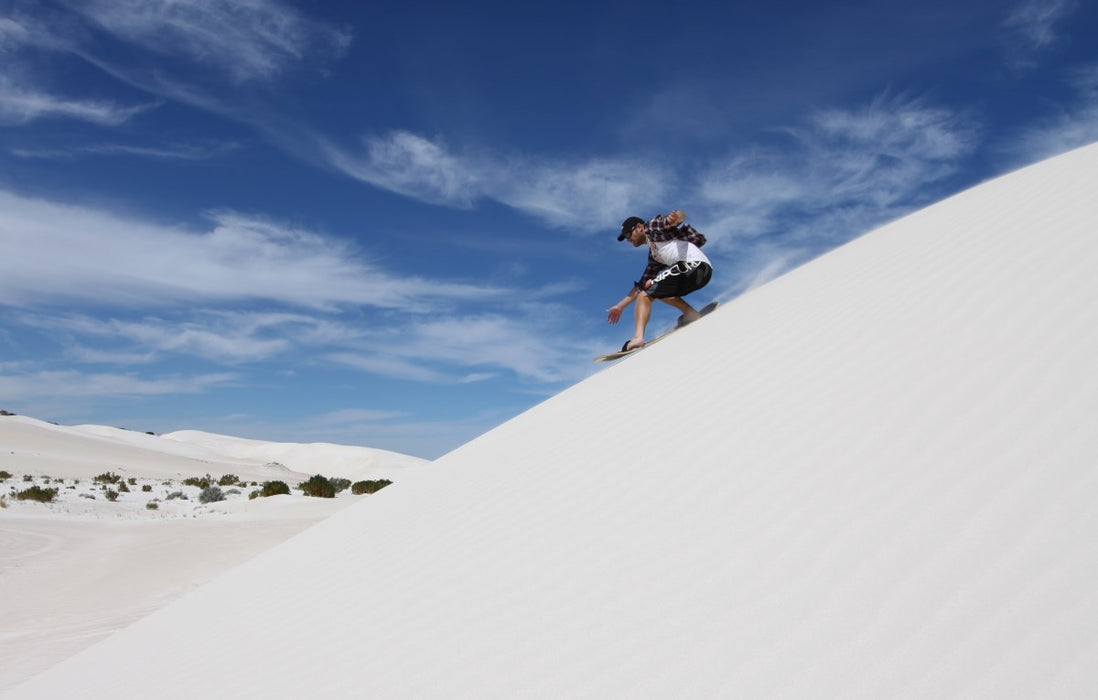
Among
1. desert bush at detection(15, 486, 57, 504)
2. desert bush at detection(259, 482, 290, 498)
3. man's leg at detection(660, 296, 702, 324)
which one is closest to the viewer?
man's leg at detection(660, 296, 702, 324)

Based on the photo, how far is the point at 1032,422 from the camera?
237 cm

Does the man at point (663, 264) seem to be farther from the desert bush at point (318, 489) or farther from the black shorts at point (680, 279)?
the desert bush at point (318, 489)

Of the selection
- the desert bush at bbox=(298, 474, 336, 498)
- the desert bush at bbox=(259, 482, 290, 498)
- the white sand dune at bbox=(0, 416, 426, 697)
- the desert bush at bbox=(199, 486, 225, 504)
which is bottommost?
the white sand dune at bbox=(0, 416, 426, 697)

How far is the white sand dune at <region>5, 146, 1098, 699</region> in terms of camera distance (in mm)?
1758

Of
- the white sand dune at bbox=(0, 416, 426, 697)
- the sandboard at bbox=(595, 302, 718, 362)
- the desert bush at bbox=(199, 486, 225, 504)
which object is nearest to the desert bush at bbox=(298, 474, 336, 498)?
the white sand dune at bbox=(0, 416, 426, 697)

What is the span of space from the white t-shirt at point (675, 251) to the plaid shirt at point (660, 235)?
4 cm

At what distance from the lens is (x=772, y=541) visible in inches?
89.5

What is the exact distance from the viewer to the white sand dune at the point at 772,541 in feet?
5.77

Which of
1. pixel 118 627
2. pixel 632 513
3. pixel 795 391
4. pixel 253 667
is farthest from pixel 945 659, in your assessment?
pixel 118 627

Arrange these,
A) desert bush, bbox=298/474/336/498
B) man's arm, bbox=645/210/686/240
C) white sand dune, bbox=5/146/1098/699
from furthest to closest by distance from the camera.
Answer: desert bush, bbox=298/474/336/498
man's arm, bbox=645/210/686/240
white sand dune, bbox=5/146/1098/699

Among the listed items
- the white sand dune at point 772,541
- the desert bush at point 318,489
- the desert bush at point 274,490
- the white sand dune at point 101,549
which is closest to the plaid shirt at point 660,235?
the white sand dune at point 772,541

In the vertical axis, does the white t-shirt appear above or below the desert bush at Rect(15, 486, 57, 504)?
above

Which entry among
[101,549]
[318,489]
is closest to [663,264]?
[101,549]

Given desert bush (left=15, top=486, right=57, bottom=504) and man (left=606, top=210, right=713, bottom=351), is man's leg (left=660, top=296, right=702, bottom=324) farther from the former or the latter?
desert bush (left=15, top=486, right=57, bottom=504)
